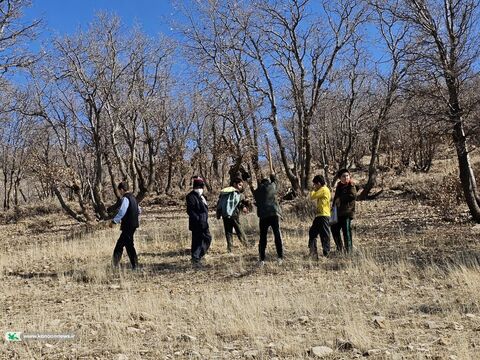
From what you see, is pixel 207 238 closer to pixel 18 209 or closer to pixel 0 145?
pixel 18 209

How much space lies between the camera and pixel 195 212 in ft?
31.0

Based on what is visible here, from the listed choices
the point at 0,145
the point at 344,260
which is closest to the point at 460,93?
the point at 344,260

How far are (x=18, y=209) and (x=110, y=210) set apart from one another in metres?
9.85

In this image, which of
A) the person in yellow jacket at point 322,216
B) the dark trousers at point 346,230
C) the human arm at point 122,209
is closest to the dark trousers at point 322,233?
the person in yellow jacket at point 322,216

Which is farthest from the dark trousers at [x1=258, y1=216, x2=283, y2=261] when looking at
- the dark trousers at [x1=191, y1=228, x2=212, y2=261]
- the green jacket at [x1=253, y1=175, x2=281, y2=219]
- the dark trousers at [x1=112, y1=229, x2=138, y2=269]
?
the dark trousers at [x1=112, y1=229, x2=138, y2=269]

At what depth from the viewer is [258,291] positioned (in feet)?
Answer: 23.3

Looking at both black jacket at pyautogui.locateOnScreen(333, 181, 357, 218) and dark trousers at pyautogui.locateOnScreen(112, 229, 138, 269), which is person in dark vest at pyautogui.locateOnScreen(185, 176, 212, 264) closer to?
dark trousers at pyautogui.locateOnScreen(112, 229, 138, 269)

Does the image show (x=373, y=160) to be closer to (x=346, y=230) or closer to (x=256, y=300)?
(x=346, y=230)

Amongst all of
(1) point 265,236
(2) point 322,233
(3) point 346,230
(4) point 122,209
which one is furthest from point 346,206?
(4) point 122,209

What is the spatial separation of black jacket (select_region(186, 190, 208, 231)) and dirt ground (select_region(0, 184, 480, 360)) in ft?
2.58

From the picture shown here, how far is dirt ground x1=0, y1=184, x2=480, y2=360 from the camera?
478 centimetres

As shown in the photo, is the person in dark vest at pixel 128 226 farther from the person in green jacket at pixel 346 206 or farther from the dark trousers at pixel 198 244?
the person in green jacket at pixel 346 206

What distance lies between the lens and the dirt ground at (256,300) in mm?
4781

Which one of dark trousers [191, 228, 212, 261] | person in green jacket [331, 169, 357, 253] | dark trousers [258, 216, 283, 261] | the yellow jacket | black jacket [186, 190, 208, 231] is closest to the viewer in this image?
dark trousers [258, 216, 283, 261]
